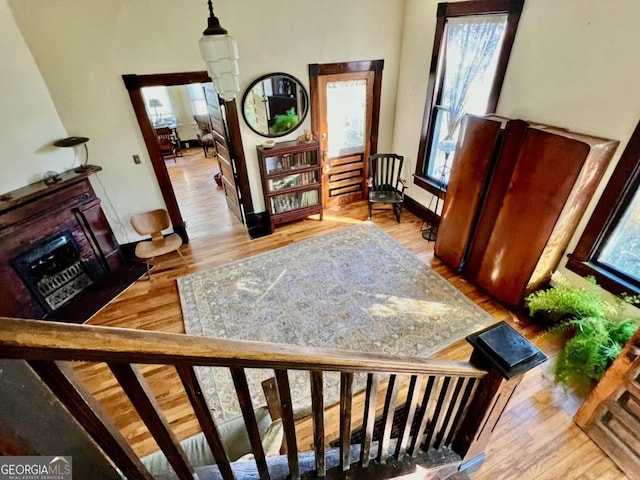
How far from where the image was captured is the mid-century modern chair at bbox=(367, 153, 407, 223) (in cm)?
436

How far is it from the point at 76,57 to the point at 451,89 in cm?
391

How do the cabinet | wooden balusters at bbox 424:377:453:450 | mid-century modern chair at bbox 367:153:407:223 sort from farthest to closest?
1. mid-century modern chair at bbox 367:153:407:223
2. the cabinet
3. wooden balusters at bbox 424:377:453:450

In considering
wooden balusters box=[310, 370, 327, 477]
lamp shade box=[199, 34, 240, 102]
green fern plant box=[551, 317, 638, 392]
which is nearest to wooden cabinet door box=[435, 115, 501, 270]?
green fern plant box=[551, 317, 638, 392]

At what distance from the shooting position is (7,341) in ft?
1.43

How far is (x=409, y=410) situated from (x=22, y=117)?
3853 millimetres

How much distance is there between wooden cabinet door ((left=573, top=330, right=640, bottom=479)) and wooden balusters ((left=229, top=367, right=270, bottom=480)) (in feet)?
6.38

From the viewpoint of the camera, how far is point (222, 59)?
6.75ft

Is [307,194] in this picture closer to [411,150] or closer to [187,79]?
[411,150]

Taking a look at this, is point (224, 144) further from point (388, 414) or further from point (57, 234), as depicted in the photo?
point (388, 414)

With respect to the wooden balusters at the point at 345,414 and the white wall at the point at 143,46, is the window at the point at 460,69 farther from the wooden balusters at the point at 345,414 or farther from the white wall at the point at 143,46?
the wooden balusters at the point at 345,414

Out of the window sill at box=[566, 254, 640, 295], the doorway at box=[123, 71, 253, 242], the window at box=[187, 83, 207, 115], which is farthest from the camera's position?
the window at box=[187, 83, 207, 115]

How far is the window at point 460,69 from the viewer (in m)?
2.88

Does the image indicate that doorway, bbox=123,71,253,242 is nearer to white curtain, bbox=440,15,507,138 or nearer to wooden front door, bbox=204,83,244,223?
wooden front door, bbox=204,83,244,223

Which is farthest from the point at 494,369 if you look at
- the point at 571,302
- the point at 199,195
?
the point at 199,195
